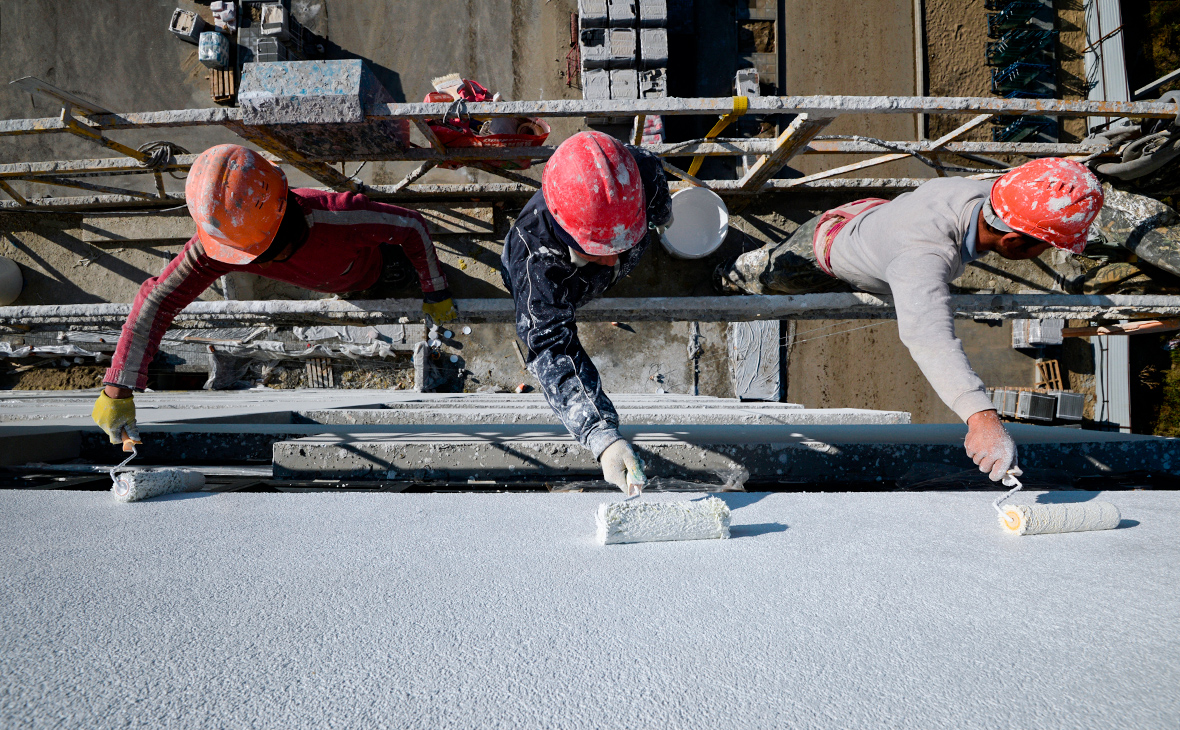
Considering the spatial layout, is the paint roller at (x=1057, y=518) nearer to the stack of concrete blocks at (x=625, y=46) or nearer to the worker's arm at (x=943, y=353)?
the worker's arm at (x=943, y=353)

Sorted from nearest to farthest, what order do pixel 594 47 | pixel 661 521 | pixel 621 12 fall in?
1. pixel 661 521
2. pixel 621 12
3. pixel 594 47

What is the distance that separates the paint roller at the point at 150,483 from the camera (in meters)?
1.73

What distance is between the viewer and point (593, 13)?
8359 millimetres

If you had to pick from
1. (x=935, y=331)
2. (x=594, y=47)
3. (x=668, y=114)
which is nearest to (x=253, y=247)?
(x=668, y=114)

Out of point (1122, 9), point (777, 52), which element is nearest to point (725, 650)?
point (777, 52)

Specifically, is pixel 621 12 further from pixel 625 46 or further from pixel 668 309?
pixel 668 309

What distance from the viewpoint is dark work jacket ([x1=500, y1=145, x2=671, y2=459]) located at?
229 cm

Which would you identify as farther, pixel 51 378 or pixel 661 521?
pixel 51 378

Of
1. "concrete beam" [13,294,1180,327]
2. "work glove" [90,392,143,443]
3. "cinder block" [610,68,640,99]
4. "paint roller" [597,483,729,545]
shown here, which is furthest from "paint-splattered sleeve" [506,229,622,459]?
"cinder block" [610,68,640,99]

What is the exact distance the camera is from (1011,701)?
2.69 feet

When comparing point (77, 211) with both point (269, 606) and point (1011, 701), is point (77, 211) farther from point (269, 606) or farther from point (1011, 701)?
point (1011, 701)

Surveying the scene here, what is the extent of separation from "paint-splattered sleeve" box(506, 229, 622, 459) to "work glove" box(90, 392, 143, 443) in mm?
2141

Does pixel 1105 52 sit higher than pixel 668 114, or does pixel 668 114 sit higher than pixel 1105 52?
pixel 1105 52

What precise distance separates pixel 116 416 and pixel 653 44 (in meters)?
8.68
